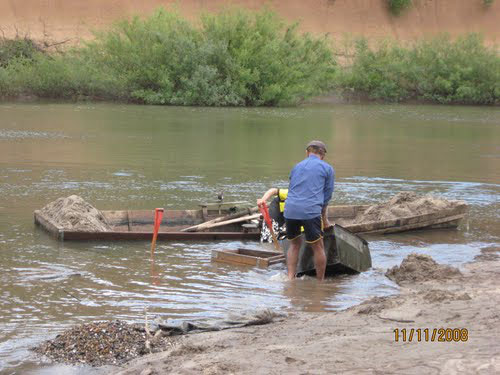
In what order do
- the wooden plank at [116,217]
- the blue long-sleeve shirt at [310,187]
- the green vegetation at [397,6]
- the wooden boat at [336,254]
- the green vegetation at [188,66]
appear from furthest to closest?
1. the green vegetation at [397,6]
2. the green vegetation at [188,66]
3. the wooden plank at [116,217]
4. the wooden boat at [336,254]
5. the blue long-sleeve shirt at [310,187]

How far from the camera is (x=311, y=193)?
379 inches

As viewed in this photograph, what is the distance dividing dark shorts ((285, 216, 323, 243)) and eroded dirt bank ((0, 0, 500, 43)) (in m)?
48.4

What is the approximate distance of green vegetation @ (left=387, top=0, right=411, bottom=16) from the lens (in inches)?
2667

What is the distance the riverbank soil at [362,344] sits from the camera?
18.7 ft

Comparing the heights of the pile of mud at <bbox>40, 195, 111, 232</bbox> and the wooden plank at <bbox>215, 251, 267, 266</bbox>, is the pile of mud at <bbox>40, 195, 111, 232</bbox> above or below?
above

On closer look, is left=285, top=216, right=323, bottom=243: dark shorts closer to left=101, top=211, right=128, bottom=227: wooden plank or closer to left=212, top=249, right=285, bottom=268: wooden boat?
left=212, top=249, right=285, bottom=268: wooden boat

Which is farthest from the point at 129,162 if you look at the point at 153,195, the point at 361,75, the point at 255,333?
the point at 361,75

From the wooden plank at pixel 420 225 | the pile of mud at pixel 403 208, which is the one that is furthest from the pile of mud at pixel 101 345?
the pile of mud at pixel 403 208

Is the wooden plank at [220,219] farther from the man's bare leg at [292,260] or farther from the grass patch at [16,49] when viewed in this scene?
the grass patch at [16,49]

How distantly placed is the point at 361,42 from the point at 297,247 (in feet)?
158

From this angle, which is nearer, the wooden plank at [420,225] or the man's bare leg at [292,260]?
the man's bare leg at [292,260]

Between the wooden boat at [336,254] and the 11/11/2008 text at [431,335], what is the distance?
3.49 metres

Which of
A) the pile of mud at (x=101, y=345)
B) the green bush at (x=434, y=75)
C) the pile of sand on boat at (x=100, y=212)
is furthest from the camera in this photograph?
the green bush at (x=434, y=75)

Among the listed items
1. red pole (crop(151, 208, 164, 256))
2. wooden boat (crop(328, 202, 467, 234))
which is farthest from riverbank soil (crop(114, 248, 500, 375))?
wooden boat (crop(328, 202, 467, 234))
